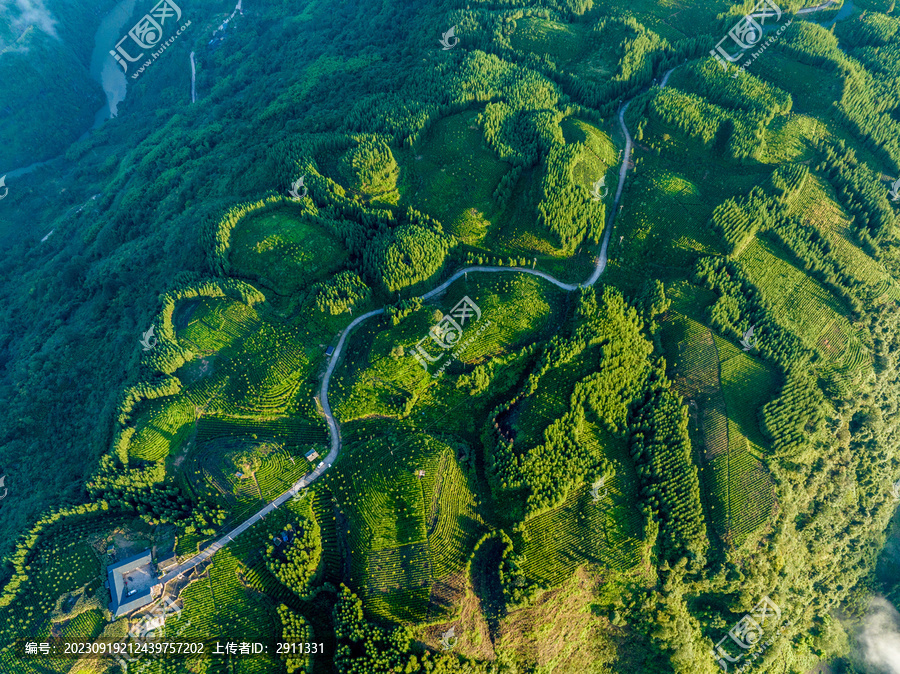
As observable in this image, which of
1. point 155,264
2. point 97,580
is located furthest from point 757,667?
point 155,264

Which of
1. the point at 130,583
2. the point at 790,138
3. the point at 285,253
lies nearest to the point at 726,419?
the point at 790,138

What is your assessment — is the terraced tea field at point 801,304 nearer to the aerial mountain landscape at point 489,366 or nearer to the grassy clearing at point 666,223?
the aerial mountain landscape at point 489,366

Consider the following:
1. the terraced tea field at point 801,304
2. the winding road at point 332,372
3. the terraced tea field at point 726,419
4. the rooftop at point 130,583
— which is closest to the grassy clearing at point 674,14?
the winding road at point 332,372

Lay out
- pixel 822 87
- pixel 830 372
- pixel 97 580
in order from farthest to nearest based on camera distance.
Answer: pixel 822 87 < pixel 830 372 < pixel 97 580

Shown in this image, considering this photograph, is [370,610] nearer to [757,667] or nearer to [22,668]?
[22,668]

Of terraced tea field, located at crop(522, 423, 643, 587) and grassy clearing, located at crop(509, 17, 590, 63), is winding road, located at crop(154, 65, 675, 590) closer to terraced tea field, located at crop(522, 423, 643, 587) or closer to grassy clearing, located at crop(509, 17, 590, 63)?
grassy clearing, located at crop(509, 17, 590, 63)
